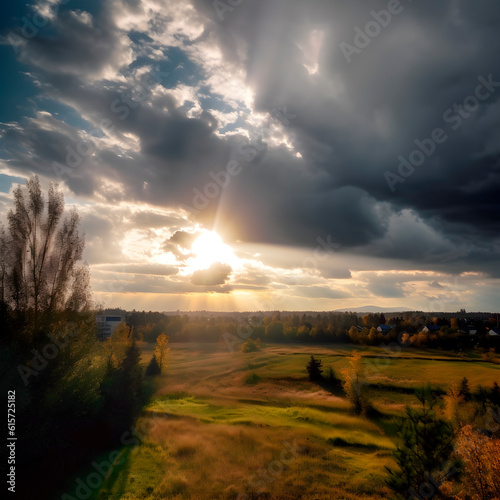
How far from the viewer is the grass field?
80.1 feet

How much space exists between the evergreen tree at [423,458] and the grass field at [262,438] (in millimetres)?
3591

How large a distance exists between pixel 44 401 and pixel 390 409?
44.5 m

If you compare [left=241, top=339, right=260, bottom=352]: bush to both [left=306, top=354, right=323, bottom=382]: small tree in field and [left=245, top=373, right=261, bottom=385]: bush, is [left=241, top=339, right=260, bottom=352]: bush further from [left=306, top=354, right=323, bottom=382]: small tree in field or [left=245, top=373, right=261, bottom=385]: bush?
[left=306, top=354, right=323, bottom=382]: small tree in field

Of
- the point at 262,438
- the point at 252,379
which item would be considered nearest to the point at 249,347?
the point at 252,379

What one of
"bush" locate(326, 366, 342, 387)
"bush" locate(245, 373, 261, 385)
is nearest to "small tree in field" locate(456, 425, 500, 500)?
"bush" locate(326, 366, 342, 387)

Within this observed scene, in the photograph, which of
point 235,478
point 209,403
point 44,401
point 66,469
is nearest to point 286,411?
point 209,403

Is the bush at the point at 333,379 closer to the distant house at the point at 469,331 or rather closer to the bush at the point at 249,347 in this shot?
the bush at the point at 249,347

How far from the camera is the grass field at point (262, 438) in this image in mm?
24422

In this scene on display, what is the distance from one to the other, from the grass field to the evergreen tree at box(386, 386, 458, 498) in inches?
141

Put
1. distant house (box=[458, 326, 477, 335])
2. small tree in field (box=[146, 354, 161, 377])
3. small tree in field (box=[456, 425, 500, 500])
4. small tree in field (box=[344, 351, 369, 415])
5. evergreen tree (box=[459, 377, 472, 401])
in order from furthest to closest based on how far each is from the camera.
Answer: distant house (box=[458, 326, 477, 335])
small tree in field (box=[146, 354, 161, 377])
evergreen tree (box=[459, 377, 472, 401])
small tree in field (box=[344, 351, 369, 415])
small tree in field (box=[456, 425, 500, 500])

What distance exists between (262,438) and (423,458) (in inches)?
702

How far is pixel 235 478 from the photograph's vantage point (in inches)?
1020

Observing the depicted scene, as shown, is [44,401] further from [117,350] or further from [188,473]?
[117,350]

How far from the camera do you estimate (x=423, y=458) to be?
2094 cm
